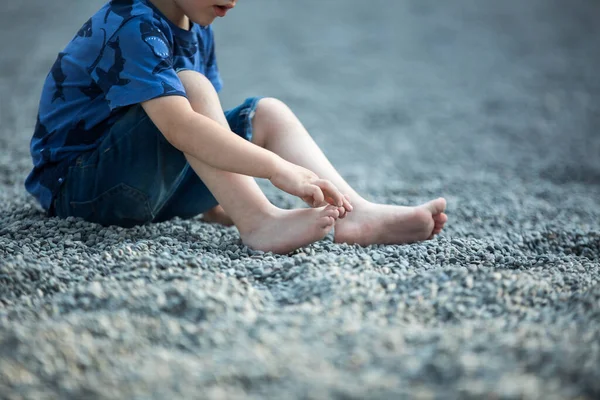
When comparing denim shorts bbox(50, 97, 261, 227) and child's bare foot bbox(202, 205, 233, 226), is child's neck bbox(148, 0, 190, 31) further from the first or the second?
child's bare foot bbox(202, 205, 233, 226)

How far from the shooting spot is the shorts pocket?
1.36 m

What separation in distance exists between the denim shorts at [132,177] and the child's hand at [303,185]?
21 centimetres

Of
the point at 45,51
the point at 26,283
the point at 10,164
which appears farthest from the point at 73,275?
the point at 45,51

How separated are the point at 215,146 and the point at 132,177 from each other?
0.75ft

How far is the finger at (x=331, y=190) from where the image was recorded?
48.6 inches

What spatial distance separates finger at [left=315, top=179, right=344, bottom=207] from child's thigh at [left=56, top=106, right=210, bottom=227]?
0.28 m

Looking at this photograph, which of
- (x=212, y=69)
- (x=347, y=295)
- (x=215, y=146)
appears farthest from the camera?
(x=212, y=69)

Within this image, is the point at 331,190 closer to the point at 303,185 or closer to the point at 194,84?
the point at 303,185

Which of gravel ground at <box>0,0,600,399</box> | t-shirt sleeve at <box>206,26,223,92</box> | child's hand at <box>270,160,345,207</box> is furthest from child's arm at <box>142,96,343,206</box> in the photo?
t-shirt sleeve at <box>206,26,223,92</box>

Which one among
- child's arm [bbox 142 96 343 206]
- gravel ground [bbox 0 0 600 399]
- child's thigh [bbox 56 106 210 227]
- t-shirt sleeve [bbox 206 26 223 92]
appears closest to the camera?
gravel ground [bbox 0 0 600 399]

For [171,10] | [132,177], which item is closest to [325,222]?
[132,177]

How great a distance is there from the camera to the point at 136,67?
3.97 feet

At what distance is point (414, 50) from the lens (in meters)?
4.41

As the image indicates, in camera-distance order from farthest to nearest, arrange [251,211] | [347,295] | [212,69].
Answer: [212,69], [251,211], [347,295]
